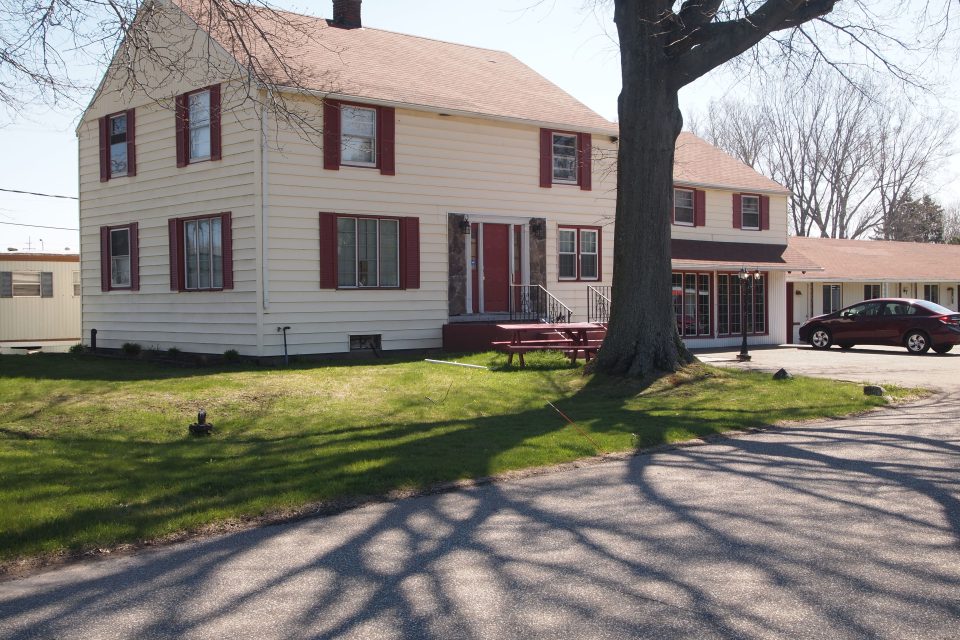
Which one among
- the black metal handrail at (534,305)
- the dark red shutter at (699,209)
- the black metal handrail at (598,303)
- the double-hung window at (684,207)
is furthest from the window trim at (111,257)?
the dark red shutter at (699,209)

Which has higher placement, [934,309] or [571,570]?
[934,309]

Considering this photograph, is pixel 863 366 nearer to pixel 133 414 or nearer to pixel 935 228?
pixel 133 414

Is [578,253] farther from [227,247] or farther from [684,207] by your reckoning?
[227,247]

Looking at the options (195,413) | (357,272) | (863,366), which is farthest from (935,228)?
(195,413)

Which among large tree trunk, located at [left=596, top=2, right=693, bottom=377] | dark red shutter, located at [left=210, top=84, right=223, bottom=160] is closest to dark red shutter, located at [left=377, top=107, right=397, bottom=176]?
dark red shutter, located at [left=210, top=84, right=223, bottom=160]

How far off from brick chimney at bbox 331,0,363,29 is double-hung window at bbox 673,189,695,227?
1117 cm

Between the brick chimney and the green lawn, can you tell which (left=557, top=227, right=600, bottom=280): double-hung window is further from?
the brick chimney

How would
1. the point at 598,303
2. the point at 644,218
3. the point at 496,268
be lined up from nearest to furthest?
the point at 644,218 < the point at 496,268 < the point at 598,303

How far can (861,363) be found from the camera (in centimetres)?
2056

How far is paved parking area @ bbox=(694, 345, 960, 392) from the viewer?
16359 mm

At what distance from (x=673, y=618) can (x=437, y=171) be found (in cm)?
1704

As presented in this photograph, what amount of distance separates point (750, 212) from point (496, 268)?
12312 millimetres

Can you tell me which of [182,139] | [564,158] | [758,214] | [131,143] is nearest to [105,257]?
[131,143]

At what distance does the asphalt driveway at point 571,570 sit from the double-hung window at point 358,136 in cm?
1315
